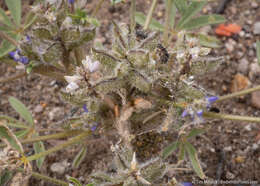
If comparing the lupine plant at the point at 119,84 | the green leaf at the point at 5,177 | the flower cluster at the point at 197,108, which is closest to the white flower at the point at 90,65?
the lupine plant at the point at 119,84

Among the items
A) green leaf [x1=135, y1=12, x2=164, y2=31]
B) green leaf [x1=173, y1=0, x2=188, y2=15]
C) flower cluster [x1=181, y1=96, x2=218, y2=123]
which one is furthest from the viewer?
green leaf [x1=135, y1=12, x2=164, y2=31]

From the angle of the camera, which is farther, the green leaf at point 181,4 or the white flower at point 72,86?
the green leaf at point 181,4

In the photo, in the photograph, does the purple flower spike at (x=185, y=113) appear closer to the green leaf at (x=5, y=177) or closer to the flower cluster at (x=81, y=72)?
the flower cluster at (x=81, y=72)

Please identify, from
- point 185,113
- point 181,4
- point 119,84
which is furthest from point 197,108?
point 181,4

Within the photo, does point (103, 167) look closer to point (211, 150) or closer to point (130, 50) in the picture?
point (211, 150)

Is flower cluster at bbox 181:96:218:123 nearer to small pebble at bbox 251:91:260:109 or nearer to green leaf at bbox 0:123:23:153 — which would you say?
green leaf at bbox 0:123:23:153

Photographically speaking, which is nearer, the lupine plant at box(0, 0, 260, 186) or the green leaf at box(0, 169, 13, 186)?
the lupine plant at box(0, 0, 260, 186)

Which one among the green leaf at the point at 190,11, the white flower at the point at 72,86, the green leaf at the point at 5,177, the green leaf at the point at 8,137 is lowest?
the green leaf at the point at 5,177

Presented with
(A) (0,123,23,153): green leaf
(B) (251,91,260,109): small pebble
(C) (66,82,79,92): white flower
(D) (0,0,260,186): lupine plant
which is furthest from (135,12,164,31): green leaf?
(A) (0,123,23,153): green leaf

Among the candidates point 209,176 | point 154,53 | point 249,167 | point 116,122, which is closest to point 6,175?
point 116,122

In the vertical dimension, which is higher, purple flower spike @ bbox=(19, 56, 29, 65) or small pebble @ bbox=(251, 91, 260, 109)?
purple flower spike @ bbox=(19, 56, 29, 65)
